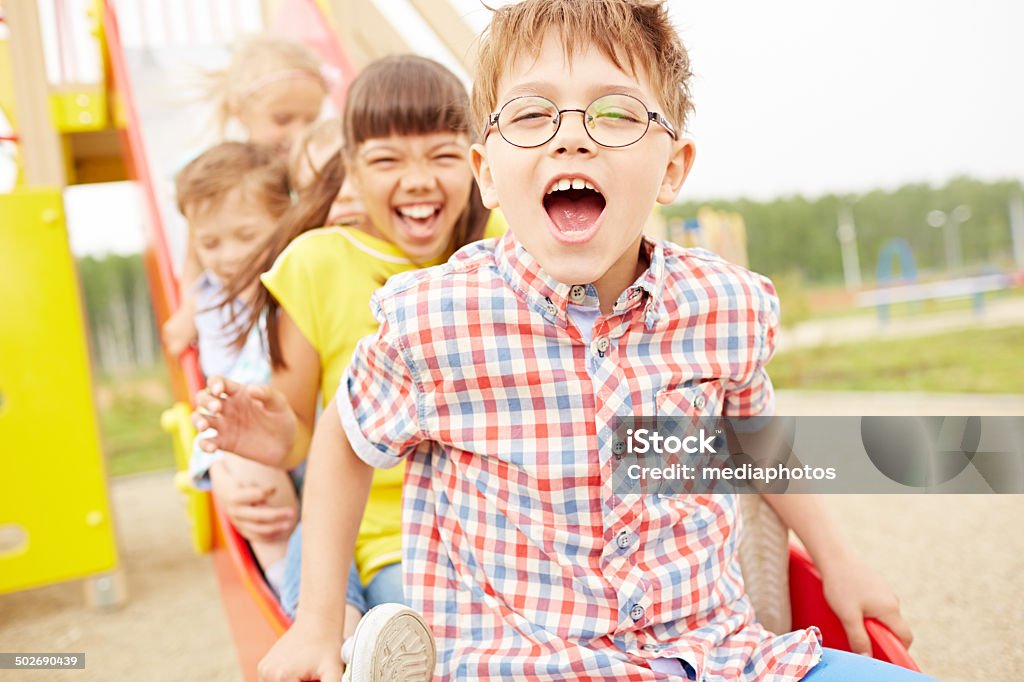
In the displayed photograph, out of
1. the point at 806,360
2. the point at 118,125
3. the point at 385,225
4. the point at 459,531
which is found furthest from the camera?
the point at 806,360

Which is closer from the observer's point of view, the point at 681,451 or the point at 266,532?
the point at 681,451

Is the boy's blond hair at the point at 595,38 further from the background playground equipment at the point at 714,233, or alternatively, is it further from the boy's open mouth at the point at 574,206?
the background playground equipment at the point at 714,233

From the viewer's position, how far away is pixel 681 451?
0.99 m

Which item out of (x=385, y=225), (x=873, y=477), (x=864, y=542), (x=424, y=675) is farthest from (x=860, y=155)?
(x=424, y=675)

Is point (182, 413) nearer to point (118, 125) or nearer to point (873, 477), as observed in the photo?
point (118, 125)

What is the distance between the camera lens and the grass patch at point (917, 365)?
4.79m

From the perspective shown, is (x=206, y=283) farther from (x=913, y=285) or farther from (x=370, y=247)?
(x=913, y=285)

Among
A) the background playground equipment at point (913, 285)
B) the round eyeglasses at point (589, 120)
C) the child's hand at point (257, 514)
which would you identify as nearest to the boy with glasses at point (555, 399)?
the round eyeglasses at point (589, 120)

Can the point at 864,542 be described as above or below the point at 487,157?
below

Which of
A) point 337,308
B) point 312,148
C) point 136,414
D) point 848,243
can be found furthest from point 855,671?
point 848,243

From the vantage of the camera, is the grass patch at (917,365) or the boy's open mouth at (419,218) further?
the grass patch at (917,365)

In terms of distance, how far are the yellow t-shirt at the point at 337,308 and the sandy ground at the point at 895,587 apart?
0.68 metres

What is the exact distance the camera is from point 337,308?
1332 mm

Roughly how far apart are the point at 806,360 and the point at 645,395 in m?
5.73
